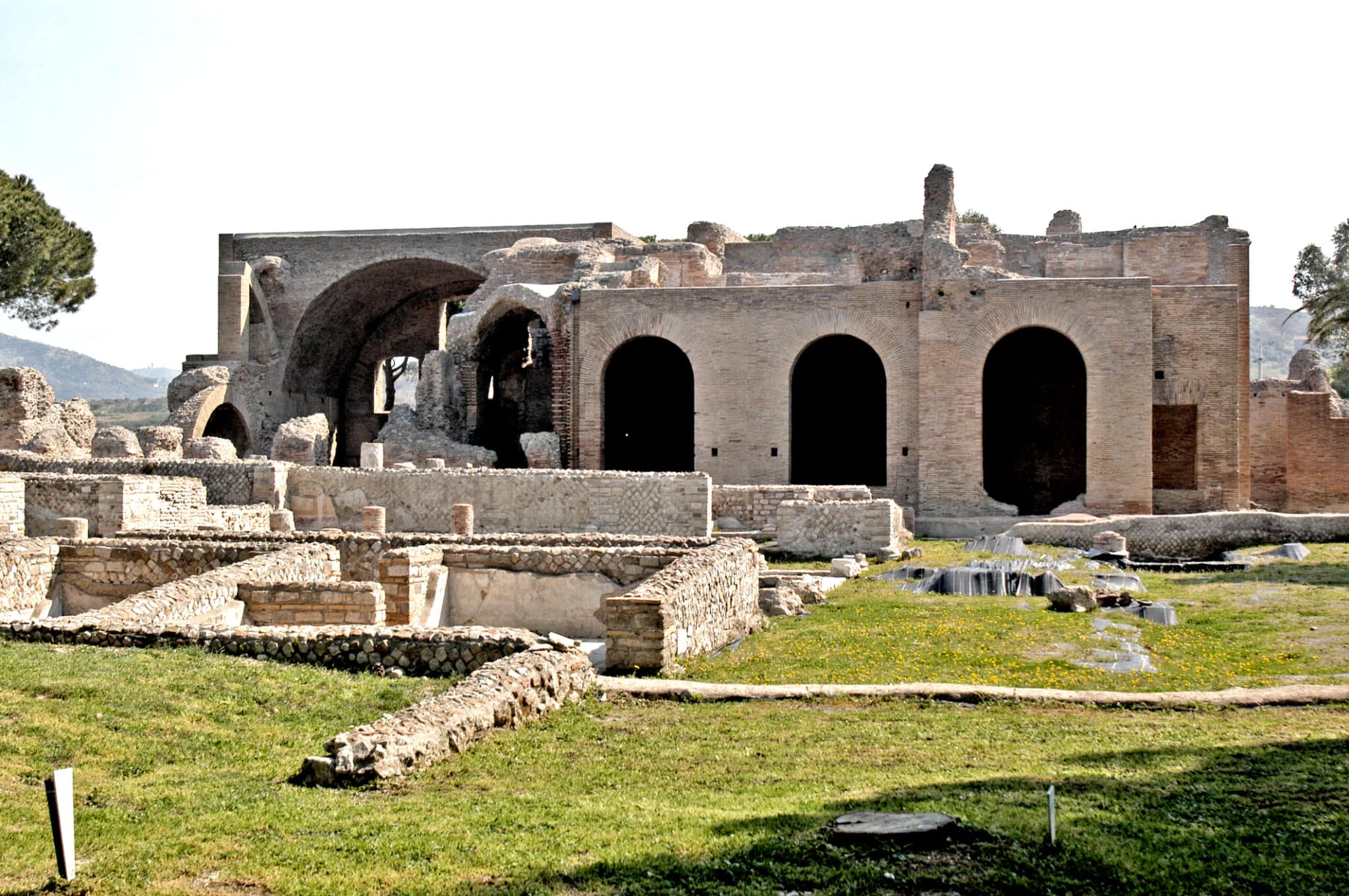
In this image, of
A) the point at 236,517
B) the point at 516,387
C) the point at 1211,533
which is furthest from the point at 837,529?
the point at 516,387

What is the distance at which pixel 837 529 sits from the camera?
18938mm

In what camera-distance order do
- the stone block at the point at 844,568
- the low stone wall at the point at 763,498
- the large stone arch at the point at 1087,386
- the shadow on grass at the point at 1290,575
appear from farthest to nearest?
the large stone arch at the point at 1087,386
the low stone wall at the point at 763,498
the stone block at the point at 844,568
the shadow on grass at the point at 1290,575

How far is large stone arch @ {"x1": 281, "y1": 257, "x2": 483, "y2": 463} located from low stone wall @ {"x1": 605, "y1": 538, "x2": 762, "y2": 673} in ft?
79.4

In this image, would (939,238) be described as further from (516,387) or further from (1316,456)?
(516,387)

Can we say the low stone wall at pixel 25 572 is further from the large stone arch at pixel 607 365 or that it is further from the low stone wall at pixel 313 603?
the large stone arch at pixel 607 365

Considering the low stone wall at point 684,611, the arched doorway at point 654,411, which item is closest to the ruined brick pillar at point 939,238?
the arched doorway at point 654,411

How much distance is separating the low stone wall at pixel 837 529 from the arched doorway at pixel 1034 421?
1007 cm

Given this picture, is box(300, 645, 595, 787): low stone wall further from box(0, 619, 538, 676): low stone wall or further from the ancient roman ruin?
box(0, 619, 538, 676): low stone wall

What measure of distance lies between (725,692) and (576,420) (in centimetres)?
1850

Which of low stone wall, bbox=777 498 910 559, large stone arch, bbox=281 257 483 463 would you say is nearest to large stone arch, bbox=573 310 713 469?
low stone wall, bbox=777 498 910 559

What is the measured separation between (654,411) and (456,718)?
81.0ft

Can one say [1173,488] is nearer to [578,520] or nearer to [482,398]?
[578,520]

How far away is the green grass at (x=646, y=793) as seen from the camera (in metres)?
4.70

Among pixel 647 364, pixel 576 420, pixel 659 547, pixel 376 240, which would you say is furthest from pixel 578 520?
pixel 376 240
